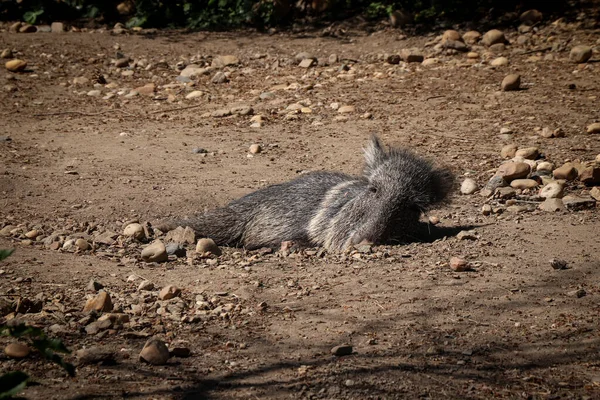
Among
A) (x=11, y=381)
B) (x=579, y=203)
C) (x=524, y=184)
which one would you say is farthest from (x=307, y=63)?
(x=11, y=381)

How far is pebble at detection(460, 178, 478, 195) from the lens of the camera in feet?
20.9

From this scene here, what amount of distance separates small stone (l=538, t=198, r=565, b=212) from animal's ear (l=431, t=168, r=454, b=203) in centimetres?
73

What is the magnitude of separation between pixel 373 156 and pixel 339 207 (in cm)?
51

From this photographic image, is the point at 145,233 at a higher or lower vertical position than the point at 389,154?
lower

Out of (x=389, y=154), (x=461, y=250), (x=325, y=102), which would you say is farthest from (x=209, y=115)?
(x=461, y=250)

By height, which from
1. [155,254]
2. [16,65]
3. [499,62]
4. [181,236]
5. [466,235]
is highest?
[499,62]

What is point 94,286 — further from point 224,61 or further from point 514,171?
point 224,61

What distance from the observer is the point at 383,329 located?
364cm

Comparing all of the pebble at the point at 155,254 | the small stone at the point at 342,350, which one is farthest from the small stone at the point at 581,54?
the small stone at the point at 342,350

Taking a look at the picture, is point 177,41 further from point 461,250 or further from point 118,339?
point 118,339

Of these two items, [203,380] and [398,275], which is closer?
[203,380]

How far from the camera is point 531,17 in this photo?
1073 cm

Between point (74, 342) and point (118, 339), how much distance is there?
0.68ft

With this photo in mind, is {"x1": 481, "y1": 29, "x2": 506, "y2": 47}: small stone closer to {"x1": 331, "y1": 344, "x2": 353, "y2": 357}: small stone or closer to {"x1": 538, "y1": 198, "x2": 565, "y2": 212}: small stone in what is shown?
{"x1": 538, "y1": 198, "x2": 565, "y2": 212}: small stone
